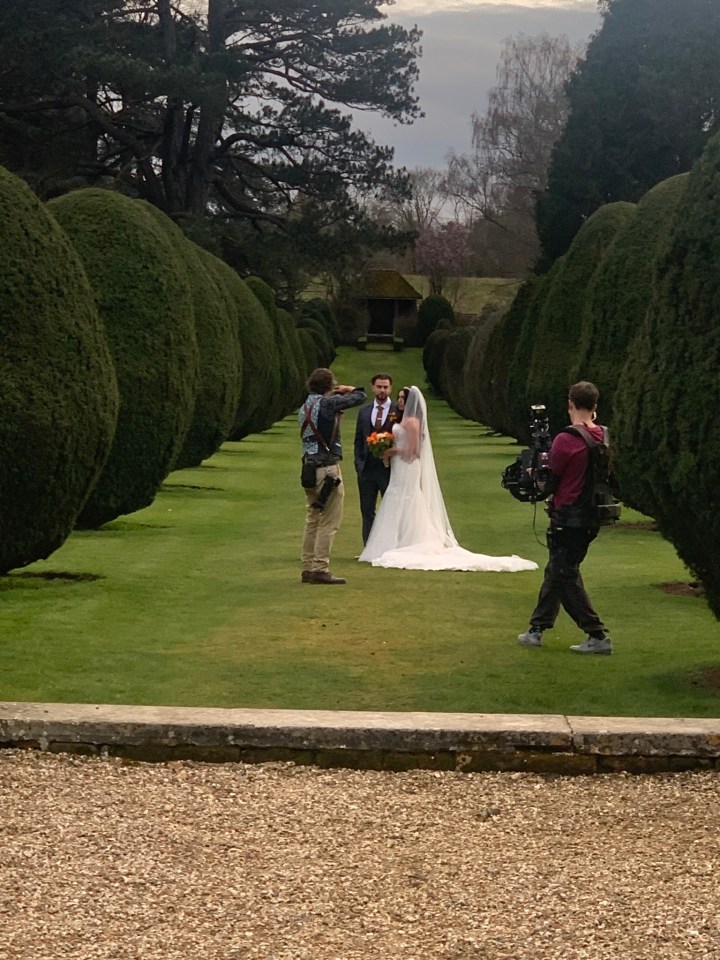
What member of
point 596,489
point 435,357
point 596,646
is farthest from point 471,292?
point 596,489

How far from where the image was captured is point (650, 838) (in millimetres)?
5309

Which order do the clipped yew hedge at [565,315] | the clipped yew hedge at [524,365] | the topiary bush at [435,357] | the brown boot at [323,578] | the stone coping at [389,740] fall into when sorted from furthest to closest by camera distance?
the topiary bush at [435,357], the clipped yew hedge at [524,365], the clipped yew hedge at [565,315], the brown boot at [323,578], the stone coping at [389,740]

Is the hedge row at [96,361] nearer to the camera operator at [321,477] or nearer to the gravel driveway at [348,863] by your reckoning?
the camera operator at [321,477]

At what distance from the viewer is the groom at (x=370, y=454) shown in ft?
46.9

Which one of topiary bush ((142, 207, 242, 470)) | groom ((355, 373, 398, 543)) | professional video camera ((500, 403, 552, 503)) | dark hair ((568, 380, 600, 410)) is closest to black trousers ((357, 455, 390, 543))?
groom ((355, 373, 398, 543))

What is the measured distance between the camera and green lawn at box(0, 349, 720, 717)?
7.71 metres

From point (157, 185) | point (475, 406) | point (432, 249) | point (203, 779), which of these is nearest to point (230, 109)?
point (157, 185)

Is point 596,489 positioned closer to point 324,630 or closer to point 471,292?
point 324,630

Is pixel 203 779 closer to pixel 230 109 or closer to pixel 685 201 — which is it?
pixel 685 201

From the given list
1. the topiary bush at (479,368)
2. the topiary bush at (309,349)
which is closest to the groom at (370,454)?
the topiary bush at (479,368)

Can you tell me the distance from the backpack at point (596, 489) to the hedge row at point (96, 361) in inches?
153

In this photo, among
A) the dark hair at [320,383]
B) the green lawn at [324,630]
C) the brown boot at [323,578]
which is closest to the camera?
the green lawn at [324,630]

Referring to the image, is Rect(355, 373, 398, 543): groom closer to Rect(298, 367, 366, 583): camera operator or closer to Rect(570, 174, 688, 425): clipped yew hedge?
Rect(298, 367, 366, 583): camera operator

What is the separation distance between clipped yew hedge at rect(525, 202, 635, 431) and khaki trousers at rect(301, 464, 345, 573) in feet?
32.0
